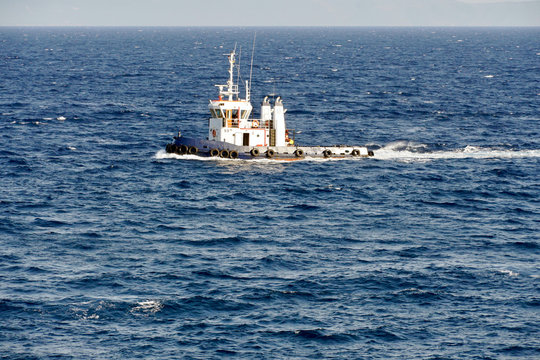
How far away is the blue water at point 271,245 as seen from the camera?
44.1 metres

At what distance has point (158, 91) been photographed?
502ft

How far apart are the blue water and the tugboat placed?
1598 millimetres

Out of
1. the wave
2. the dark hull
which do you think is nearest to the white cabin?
the dark hull

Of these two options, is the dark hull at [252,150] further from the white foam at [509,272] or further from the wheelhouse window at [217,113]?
the white foam at [509,272]

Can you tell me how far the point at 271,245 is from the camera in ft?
193

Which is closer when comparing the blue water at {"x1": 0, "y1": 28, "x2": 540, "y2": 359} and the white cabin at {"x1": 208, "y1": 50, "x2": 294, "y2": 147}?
the blue water at {"x1": 0, "y1": 28, "x2": 540, "y2": 359}

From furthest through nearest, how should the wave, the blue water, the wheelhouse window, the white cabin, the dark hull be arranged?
the wave, the wheelhouse window, the white cabin, the dark hull, the blue water

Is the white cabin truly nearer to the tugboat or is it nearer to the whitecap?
the tugboat

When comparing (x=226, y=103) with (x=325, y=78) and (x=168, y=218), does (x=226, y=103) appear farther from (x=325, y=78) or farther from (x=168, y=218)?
(x=325, y=78)

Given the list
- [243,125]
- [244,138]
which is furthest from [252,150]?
[243,125]

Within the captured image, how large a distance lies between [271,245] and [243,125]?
97.3 feet

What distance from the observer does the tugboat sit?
280ft

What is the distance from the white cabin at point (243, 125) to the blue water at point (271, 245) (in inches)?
147

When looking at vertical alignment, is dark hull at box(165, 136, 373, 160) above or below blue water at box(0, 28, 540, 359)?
above
